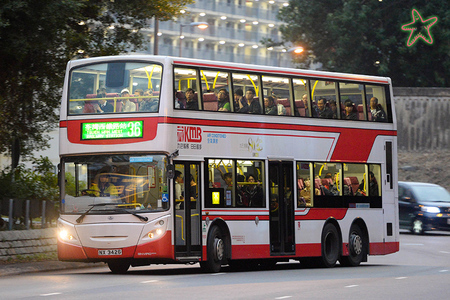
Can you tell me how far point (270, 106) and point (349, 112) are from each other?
2.64 metres

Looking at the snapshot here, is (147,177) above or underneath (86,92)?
underneath

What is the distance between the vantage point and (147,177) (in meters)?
17.2

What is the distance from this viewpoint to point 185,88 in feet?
58.7

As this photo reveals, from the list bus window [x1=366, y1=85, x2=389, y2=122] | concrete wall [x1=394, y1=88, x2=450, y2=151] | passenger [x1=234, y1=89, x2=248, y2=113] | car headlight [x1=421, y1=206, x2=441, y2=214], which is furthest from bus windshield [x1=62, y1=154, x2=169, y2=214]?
concrete wall [x1=394, y1=88, x2=450, y2=151]

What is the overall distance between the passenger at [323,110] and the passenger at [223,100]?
280 centimetres

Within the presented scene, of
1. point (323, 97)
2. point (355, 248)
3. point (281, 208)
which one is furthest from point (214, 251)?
point (355, 248)

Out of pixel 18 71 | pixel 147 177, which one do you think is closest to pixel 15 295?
pixel 147 177

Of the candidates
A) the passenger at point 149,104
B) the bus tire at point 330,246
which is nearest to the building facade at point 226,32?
the bus tire at point 330,246

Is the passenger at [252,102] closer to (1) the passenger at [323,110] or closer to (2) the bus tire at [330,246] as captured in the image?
(1) the passenger at [323,110]

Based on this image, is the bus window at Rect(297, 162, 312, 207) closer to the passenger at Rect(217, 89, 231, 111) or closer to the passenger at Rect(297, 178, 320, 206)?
the passenger at Rect(297, 178, 320, 206)

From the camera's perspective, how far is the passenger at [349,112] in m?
21.5

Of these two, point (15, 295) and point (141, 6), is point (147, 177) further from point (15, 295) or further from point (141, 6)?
point (141, 6)

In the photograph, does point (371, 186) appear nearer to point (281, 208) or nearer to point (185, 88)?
point (281, 208)

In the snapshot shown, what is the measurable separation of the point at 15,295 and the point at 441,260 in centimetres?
1287
